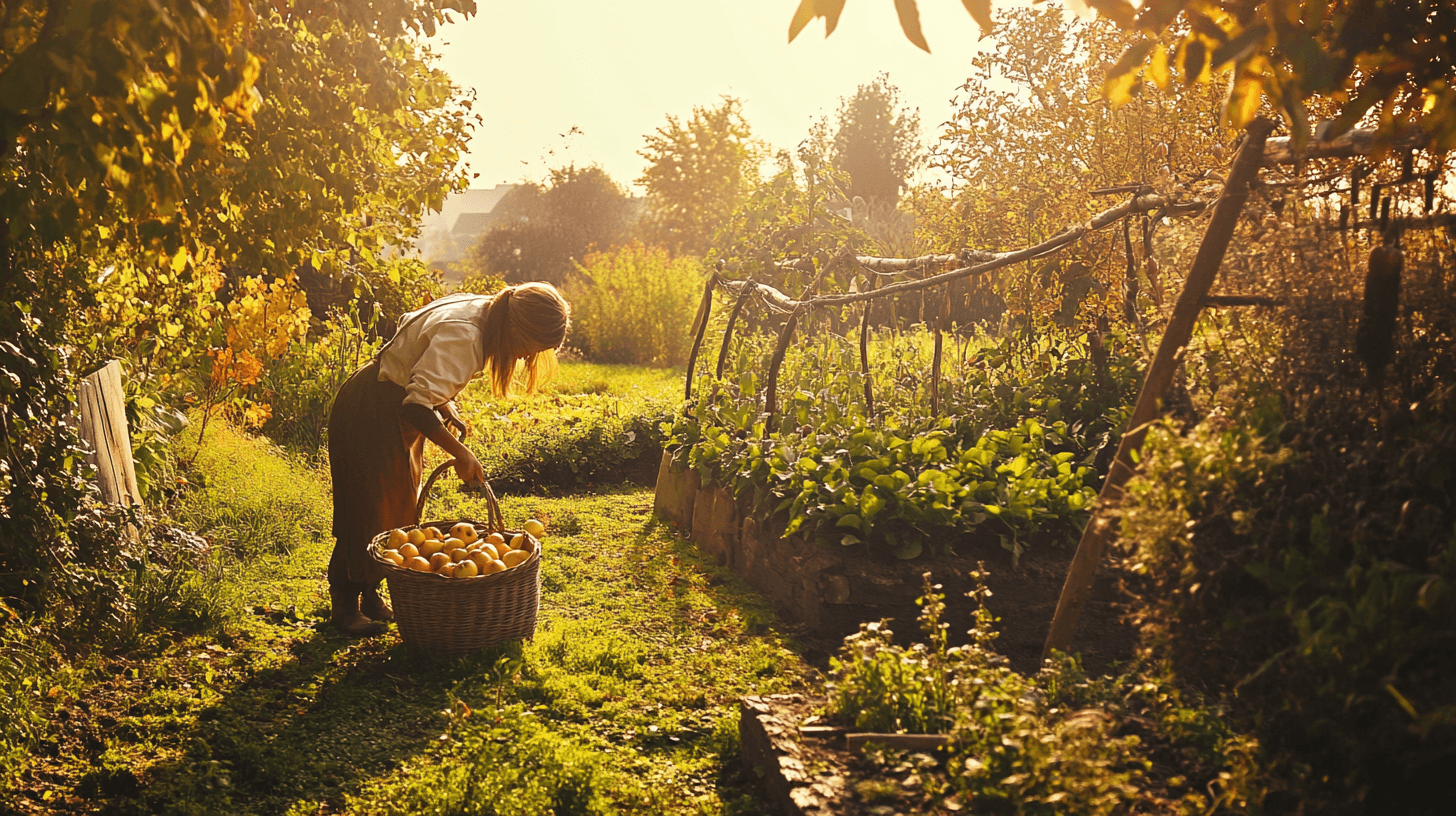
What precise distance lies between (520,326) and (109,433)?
7.30ft

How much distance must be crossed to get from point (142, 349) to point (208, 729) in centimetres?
368

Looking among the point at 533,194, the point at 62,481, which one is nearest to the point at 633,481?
the point at 62,481

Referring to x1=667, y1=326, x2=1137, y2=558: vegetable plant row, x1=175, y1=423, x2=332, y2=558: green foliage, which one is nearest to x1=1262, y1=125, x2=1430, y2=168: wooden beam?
x1=667, y1=326, x2=1137, y2=558: vegetable plant row

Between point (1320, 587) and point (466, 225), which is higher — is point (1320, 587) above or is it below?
below

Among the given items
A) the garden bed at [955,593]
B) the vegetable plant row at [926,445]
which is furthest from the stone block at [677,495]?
the garden bed at [955,593]

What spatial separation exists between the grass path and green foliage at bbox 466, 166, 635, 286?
64.7 ft

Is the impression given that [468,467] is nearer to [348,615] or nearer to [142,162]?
[348,615]

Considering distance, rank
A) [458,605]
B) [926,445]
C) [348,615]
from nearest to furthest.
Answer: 1. [458,605]
2. [348,615]
3. [926,445]

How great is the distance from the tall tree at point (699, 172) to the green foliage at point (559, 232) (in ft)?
5.79

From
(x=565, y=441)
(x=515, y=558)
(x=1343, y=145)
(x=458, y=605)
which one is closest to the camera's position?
(x=1343, y=145)

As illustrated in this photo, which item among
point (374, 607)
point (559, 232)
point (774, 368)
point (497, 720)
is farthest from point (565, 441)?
point (559, 232)

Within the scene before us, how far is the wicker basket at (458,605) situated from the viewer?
3.36m

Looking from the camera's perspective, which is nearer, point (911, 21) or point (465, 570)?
point (911, 21)

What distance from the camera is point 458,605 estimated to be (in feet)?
11.1
